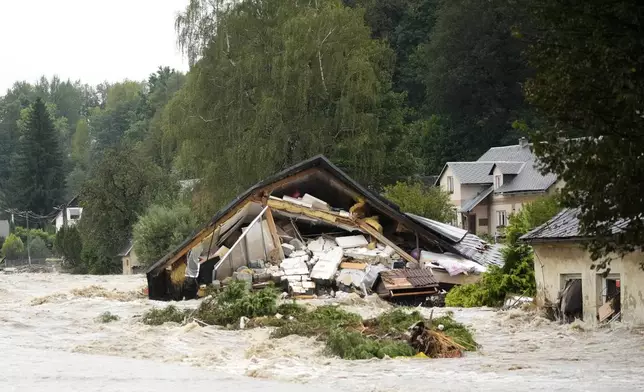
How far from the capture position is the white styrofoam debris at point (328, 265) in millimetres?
35312

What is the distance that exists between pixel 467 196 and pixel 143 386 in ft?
218

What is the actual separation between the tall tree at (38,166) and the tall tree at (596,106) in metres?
117

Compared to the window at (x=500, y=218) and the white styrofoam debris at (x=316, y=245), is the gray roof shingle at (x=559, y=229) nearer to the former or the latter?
the white styrofoam debris at (x=316, y=245)

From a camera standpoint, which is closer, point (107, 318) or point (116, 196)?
point (107, 318)

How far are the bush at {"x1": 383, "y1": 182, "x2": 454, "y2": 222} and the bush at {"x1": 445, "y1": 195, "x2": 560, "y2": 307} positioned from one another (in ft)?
69.1

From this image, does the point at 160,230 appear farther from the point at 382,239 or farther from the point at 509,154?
the point at 382,239

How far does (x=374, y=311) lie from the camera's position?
31.5 metres

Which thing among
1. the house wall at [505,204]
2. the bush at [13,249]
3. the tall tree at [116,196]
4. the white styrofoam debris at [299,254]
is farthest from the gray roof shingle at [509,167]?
the bush at [13,249]

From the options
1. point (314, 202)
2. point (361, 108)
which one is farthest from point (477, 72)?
point (314, 202)

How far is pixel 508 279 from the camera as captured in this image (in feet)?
108

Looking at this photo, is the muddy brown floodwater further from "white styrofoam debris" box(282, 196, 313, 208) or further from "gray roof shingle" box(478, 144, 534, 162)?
"gray roof shingle" box(478, 144, 534, 162)

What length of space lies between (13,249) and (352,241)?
88643mm

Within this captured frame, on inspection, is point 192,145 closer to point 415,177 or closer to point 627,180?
point 415,177

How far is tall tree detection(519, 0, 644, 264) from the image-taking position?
1569 cm
